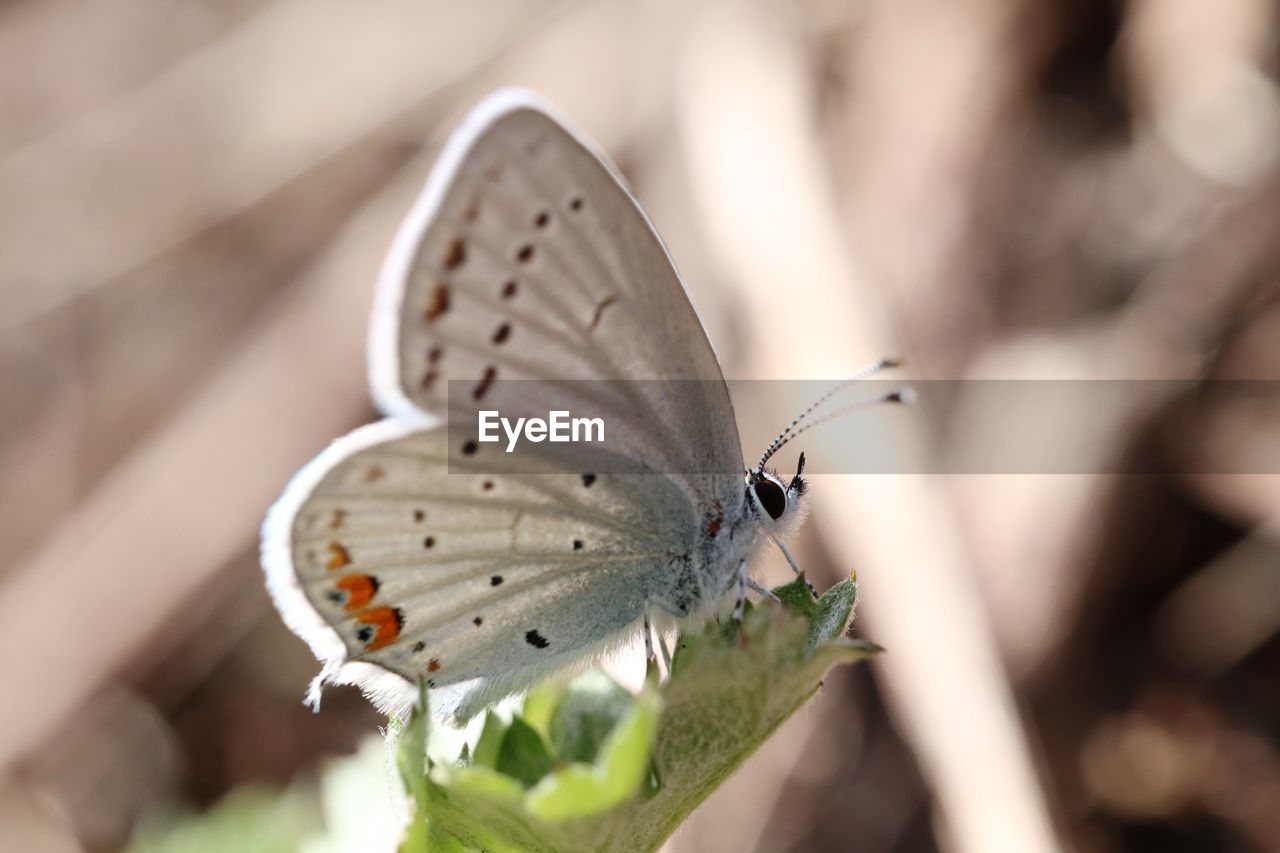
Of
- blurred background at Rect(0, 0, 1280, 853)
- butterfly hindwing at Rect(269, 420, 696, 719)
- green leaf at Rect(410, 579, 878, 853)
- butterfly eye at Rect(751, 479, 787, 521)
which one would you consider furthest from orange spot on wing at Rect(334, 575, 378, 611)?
blurred background at Rect(0, 0, 1280, 853)

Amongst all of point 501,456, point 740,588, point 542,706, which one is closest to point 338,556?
point 501,456

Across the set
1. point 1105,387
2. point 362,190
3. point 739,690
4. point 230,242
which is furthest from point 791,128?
point 739,690

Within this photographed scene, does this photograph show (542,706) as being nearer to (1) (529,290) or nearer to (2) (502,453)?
(2) (502,453)

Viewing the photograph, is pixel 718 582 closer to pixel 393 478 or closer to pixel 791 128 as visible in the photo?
pixel 393 478

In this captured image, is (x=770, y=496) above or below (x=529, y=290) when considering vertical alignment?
below

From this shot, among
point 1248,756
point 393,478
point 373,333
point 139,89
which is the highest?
point 139,89

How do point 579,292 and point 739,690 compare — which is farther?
point 579,292

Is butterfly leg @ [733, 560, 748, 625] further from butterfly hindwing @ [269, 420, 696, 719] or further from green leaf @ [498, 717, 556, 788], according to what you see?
green leaf @ [498, 717, 556, 788]

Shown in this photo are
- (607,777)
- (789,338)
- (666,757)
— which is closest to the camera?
(607,777)
